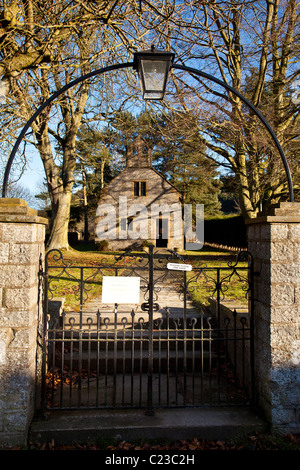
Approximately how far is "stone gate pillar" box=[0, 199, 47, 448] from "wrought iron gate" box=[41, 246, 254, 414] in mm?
269

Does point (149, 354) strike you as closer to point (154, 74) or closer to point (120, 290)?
point (120, 290)

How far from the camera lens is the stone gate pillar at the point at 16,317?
9.89 ft

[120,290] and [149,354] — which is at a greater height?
[120,290]

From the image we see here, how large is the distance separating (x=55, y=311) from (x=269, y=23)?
423 inches

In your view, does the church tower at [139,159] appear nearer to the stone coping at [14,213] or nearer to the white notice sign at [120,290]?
the white notice sign at [120,290]

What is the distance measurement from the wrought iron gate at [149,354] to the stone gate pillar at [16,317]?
269 mm

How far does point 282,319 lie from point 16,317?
2645 mm

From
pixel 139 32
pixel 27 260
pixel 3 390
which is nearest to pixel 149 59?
pixel 27 260

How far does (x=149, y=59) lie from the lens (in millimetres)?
3260

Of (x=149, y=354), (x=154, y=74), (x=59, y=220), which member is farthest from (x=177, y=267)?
(x=59, y=220)

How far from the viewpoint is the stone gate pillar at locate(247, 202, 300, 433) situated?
3.20 metres

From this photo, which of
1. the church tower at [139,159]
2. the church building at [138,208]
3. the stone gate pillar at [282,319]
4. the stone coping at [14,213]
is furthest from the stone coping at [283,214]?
the church tower at [139,159]

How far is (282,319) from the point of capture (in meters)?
3.24

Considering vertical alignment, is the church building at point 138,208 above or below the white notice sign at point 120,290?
above
